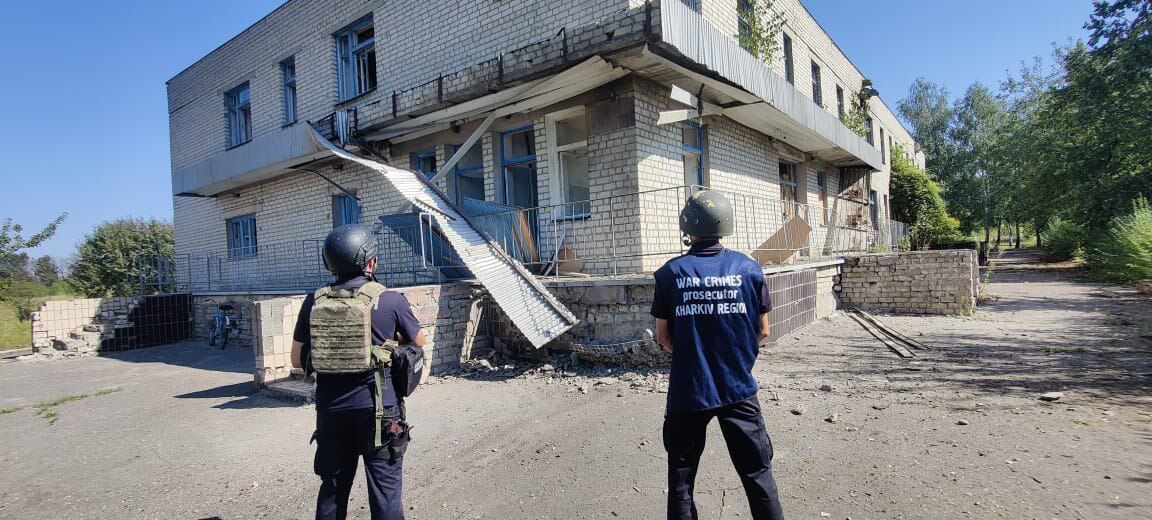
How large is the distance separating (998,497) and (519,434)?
2946 millimetres

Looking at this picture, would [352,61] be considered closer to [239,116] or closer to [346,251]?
[239,116]

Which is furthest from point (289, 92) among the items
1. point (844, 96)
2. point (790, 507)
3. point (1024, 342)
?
point (844, 96)

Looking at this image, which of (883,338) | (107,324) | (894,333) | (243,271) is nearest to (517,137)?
(883,338)

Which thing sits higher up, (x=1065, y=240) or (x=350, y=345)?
(x=1065, y=240)

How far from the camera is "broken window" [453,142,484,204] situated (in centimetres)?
834

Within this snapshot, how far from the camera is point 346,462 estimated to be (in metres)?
2.18


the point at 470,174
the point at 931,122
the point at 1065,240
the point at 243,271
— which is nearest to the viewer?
the point at 470,174

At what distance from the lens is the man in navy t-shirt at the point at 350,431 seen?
2.14 meters

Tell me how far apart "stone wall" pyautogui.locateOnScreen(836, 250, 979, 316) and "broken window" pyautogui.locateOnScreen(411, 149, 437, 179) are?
303 inches

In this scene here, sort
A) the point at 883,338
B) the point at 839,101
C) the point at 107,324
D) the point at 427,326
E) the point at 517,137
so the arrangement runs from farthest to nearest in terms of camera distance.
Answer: the point at 839,101 → the point at 107,324 → the point at 517,137 → the point at 883,338 → the point at 427,326

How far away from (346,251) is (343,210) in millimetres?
9117

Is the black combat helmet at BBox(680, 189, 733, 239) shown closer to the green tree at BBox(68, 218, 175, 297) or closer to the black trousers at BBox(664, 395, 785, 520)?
the black trousers at BBox(664, 395, 785, 520)

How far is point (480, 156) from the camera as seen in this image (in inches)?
328

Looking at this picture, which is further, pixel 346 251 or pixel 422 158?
pixel 422 158
